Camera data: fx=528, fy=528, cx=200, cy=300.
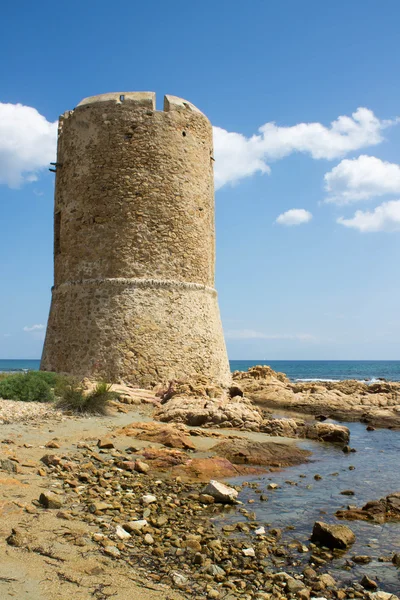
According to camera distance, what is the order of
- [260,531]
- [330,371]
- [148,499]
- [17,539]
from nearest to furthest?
[17,539], [260,531], [148,499], [330,371]

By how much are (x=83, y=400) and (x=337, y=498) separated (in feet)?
17.8

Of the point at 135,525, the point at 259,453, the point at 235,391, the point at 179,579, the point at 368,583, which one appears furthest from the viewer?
the point at 235,391

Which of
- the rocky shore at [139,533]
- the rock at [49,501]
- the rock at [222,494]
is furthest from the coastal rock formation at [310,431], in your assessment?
the rock at [49,501]

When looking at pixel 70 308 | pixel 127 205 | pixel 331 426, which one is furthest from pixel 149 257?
pixel 331 426

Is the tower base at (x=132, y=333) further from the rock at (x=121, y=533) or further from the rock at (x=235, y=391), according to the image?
the rock at (x=121, y=533)

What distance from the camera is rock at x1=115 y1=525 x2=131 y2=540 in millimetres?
4348

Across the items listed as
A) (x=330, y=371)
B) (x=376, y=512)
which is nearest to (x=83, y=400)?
(x=376, y=512)

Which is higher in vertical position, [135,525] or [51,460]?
[51,460]

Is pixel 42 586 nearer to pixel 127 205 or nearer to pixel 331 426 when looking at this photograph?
pixel 331 426

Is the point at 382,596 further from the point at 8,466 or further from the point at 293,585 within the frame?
the point at 8,466

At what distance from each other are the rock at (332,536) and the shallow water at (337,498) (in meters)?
0.09

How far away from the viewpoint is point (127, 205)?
533 inches

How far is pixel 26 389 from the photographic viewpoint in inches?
424

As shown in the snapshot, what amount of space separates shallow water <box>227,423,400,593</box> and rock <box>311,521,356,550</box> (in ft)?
0.28
